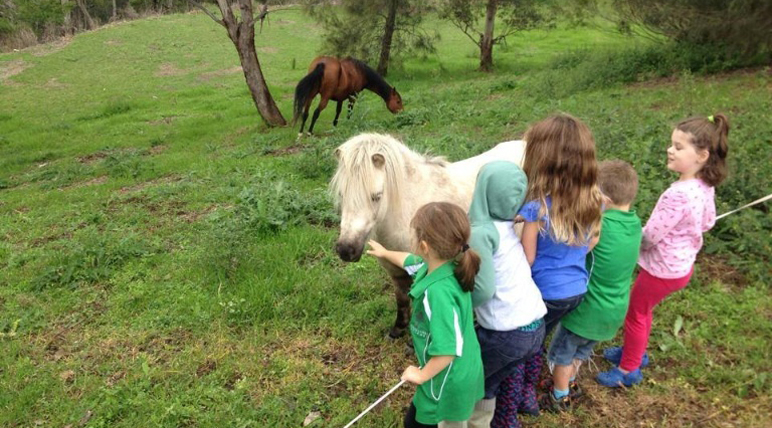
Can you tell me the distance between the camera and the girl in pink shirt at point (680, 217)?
2.42 meters

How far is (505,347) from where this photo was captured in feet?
7.26

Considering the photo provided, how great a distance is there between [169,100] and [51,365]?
1319 centimetres

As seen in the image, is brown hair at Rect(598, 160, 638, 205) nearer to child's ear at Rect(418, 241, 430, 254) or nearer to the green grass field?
child's ear at Rect(418, 241, 430, 254)

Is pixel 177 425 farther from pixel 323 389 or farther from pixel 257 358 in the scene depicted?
pixel 323 389

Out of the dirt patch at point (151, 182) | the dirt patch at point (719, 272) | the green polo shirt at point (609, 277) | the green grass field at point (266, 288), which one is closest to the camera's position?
the green polo shirt at point (609, 277)

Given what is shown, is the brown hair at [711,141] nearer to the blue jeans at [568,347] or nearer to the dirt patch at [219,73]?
the blue jeans at [568,347]

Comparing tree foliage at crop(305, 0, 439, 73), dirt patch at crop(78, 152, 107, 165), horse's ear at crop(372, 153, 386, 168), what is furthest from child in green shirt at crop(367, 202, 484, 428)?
tree foliage at crop(305, 0, 439, 73)

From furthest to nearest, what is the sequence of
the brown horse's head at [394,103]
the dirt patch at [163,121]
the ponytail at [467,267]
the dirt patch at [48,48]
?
the dirt patch at [48,48], the dirt patch at [163,121], the brown horse's head at [394,103], the ponytail at [467,267]

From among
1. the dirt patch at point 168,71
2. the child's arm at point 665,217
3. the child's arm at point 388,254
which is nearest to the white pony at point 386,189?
the child's arm at point 388,254

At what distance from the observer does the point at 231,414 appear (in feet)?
9.66

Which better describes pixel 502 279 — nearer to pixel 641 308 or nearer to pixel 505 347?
pixel 505 347

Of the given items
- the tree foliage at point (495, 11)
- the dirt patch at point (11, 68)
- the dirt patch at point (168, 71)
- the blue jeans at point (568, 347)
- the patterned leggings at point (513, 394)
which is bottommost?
the patterned leggings at point (513, 394)

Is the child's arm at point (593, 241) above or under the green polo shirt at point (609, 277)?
above

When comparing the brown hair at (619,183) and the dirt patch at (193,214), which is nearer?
the brown hair at (619,183)
